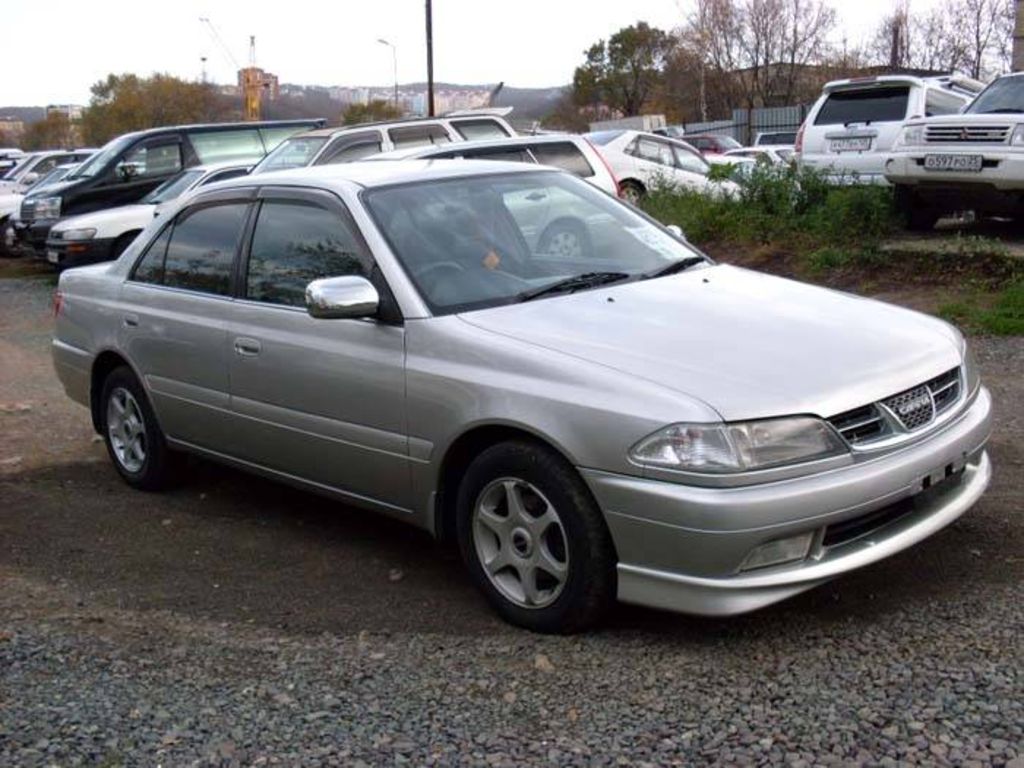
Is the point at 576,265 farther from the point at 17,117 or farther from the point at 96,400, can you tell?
the point at 17,117

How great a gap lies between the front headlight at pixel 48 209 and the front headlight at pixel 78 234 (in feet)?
7.47

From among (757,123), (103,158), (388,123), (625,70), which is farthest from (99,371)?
(625,70)

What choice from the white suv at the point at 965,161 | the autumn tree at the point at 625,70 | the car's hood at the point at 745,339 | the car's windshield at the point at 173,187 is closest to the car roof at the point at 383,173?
the car's hood at the point at 745,339

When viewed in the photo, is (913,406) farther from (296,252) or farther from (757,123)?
(757,123)

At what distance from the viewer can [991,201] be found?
1081 centimetres

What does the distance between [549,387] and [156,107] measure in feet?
240

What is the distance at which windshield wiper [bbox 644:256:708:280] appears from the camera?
17.0 feet

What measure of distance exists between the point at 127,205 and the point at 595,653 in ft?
48.7

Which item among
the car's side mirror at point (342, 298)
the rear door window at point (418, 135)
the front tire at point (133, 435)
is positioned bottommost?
the front tire at point (133, 435)

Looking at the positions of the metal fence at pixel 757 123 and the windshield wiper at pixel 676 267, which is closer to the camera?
the windshield wiper at pixel 676 267

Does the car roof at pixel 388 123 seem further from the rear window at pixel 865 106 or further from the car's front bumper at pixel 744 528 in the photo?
the car's front bumper at pixel 744 528

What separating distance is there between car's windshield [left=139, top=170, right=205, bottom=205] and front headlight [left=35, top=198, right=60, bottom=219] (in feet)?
5.59

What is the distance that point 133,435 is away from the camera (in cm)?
644

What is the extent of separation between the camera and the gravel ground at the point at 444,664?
3.49m
